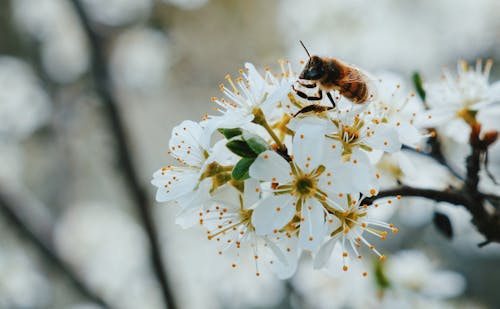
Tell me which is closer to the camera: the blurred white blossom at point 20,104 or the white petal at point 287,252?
the white petal at point 287,252

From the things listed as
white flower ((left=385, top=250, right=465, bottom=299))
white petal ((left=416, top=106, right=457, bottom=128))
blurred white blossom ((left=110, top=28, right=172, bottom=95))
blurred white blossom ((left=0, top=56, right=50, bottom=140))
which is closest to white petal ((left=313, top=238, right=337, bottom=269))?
white petal ((left=416, top=106, right=457, bottom=128))

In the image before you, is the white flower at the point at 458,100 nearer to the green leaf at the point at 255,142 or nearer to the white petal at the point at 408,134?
the white petal at the point at 408,134

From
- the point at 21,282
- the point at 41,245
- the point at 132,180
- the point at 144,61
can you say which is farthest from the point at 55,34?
the point at 132,180

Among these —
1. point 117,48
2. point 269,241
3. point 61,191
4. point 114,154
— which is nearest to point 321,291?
point 114,154

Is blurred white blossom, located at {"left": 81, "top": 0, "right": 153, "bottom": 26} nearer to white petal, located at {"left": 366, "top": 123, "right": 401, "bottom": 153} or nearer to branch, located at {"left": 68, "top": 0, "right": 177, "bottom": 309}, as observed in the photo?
branch, located at {"left": 68, "top": 0, "right": 177, "bottom": 309}

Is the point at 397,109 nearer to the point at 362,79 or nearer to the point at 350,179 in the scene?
the point at 362,79

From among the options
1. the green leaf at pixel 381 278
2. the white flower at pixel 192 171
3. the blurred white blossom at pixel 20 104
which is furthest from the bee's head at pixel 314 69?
the blurred white blossom at pixel 20 104
